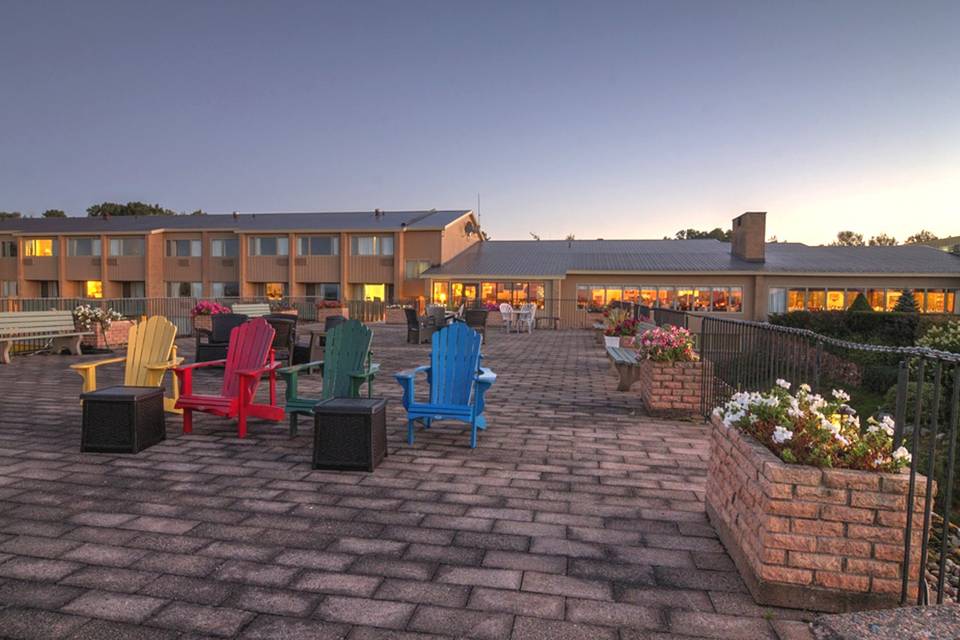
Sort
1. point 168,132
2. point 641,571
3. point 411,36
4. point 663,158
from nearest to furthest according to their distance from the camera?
point 641,571, point 411,36, point 663,158, point 168,132

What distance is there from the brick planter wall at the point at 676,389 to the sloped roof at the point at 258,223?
25.3m

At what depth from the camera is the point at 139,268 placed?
35625 mm

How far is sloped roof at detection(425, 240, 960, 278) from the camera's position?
83.9ft

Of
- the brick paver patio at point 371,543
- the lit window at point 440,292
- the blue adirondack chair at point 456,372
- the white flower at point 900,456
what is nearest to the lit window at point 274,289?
the lit window at point 440,292

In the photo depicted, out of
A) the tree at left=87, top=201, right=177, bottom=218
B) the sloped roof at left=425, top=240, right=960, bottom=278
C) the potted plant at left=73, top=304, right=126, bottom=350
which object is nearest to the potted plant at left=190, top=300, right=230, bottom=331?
the potted plant at left=73, top=304, right=126, bottom=350

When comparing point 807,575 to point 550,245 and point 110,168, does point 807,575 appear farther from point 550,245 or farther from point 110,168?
point 110,168

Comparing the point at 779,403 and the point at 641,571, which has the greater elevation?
the point at 779,403

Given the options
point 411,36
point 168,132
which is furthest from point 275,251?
point 168,132

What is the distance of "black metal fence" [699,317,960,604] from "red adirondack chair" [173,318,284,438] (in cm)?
476

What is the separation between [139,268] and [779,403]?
41.5m

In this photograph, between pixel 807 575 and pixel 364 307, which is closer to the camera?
pixel 807 575

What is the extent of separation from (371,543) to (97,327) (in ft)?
43.5

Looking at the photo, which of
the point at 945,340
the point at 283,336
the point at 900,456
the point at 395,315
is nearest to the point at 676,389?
the point at 900,456

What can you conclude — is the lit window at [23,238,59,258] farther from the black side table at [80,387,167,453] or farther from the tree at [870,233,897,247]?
the tree at [870,233,897,247]
